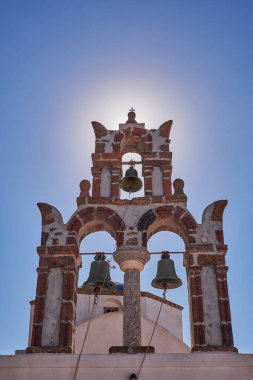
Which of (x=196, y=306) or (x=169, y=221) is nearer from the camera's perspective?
(x=196, y=306)

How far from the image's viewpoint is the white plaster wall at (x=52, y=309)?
314 inches

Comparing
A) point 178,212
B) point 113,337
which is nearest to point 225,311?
point 178,212

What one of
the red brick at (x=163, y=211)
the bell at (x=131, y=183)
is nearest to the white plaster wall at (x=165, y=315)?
the bell at (x=131, y=183)

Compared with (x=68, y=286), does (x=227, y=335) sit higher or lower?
lower

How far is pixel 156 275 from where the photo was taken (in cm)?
898

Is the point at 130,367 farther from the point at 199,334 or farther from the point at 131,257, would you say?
the point at 131,257

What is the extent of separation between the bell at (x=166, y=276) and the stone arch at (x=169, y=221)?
18.5 inches

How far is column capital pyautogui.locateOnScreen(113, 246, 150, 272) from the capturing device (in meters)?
8.55

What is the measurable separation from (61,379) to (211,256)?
310 centimetres

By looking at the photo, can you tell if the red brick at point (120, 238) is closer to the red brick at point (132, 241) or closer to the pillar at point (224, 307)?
the red brick at point (132, 241)

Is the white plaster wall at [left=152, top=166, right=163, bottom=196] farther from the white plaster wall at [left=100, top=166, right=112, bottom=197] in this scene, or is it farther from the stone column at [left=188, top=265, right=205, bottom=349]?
the stone column at [left=188, top=265, right=205, bottom=349]

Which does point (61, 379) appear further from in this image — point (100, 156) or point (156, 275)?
point (100, 156)

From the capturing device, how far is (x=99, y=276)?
8.81m

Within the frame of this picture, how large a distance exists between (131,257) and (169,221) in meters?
1.11
